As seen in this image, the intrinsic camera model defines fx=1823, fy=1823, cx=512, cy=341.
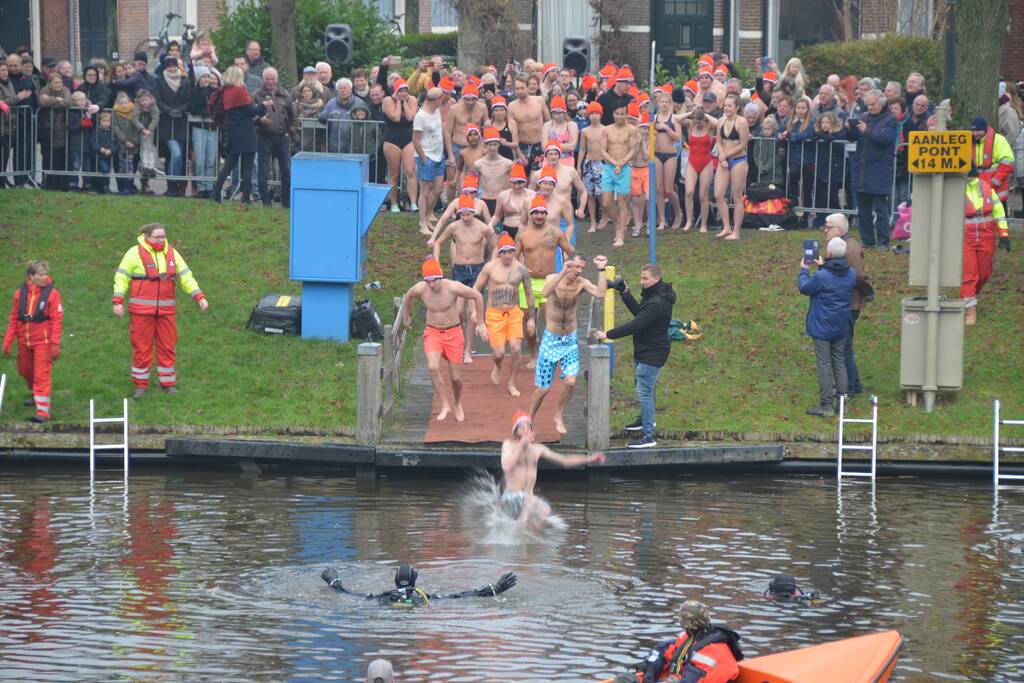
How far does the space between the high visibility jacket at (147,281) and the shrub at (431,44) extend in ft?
77.3

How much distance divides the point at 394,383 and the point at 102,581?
6602 mm

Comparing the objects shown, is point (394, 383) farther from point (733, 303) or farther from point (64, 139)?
point (64, 139)

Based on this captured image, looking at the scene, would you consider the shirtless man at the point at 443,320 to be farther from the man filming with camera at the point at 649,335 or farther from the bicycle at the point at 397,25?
the bicycle at the point at 397,25

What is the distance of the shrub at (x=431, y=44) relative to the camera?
145ft

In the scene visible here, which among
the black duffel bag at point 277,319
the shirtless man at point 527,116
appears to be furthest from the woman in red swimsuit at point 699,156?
the black duffel bag at point 277,319

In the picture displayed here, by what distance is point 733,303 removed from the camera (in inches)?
948

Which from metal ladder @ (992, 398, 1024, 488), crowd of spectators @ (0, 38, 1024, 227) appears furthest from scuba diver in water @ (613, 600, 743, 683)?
crowd of spectators @ (0, 38, 1024, 227)

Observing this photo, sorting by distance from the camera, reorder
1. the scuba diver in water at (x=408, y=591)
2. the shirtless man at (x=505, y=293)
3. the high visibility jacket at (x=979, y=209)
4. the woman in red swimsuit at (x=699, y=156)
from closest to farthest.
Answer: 1. the scuba diver in water at (x=408, y=591)
2. the shirtless man at (x=505, y=293)
3. the high visibility jacket at (x=979, y=209)
4. the woman in red swimsuit at (x=699, y=156)

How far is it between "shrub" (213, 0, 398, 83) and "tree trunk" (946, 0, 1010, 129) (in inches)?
506

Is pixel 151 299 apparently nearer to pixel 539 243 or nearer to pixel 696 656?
pixel 539 243

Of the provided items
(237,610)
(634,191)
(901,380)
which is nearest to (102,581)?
(237,610)

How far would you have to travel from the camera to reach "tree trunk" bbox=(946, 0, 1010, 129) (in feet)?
82.6

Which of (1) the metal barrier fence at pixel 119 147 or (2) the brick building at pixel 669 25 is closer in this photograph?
(1) the metal barrier fence at pixel 119 147

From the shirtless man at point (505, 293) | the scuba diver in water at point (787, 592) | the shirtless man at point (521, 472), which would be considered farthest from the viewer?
the shirtless man at point (505, 293)
